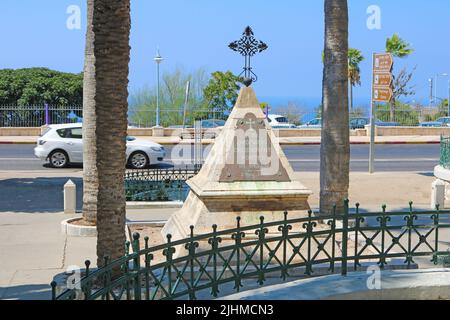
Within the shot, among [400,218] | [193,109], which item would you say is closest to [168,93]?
[193,109]

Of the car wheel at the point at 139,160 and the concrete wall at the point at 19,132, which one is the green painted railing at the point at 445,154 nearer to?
the car wheel at the point at 139,160

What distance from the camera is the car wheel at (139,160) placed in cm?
2478

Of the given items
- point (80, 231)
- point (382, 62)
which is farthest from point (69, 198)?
point (382, 62)

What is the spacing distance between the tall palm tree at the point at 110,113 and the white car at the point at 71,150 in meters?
16.5

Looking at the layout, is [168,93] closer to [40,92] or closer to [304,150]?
[40,92]

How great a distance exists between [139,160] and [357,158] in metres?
8.74

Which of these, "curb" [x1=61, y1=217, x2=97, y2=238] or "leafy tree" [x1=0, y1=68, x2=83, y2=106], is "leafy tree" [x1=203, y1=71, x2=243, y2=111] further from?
"curb" [x1=61, y1=217, x2=97, y2=238]

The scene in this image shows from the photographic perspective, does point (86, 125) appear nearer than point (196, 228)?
No

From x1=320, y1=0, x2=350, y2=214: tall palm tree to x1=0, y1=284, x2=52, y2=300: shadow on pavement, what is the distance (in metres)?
5.58

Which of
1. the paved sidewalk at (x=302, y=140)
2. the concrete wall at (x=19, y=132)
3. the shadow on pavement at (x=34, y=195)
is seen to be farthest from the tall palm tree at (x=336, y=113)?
the concrete wall at (x=19, y=132)

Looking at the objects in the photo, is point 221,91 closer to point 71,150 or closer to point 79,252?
point 71,150

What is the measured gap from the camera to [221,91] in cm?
4559

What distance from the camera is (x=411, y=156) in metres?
29.5
